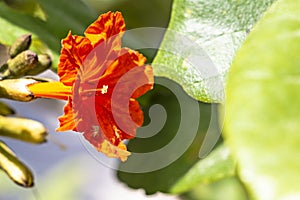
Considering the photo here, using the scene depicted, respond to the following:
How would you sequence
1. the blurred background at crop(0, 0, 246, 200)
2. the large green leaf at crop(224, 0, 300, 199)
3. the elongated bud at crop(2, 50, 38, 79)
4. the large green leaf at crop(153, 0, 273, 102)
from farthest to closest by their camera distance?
the blurred background at crop(0, 0, 246, 200)
the elongated bud at crop(2, 50, 38, 79)
the large green leaf at crop(153, 0, 273, 102)
the large green leaf at crop(224, 0, 300, 199)

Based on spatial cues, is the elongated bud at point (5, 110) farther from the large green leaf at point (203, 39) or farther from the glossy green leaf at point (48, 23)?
the large green leaf at point (203, 39)

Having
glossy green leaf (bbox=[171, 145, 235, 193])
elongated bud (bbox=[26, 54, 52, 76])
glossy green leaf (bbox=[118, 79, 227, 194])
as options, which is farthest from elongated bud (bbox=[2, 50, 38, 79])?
glossy green leaf (bbox=[171, 145, 235, 193])

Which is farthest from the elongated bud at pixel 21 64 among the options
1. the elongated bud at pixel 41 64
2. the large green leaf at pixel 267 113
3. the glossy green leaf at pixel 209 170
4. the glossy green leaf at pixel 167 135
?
the large green leaf at pixel 267 113

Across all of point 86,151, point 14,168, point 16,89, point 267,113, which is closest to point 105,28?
point 16,89

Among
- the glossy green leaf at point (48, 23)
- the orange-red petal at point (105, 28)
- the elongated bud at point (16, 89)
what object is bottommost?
the elongated bud at point (16, 89)

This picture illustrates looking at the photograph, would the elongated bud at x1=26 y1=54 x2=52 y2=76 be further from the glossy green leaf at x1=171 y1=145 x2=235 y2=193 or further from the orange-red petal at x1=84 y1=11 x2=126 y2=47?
the glossy green leaf at x1=171 y1=145 x2=235 y2=193

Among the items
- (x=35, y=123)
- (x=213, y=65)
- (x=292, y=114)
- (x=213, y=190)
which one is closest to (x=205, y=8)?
(x=213, y=65)

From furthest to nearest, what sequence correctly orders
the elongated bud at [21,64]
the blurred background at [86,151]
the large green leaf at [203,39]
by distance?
the blurred background at [86,151], the elongated bud at [21,64], the large green leaf at [203,39]
